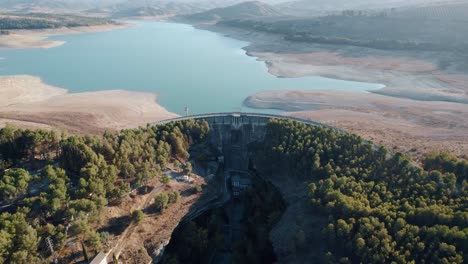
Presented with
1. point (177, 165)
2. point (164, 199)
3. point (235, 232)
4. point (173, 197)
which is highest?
point (177, 165)

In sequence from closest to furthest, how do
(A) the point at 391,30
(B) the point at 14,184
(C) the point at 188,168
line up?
(B) the point at 14,184
(C) the point at 188,168
(A) the point at 391,30

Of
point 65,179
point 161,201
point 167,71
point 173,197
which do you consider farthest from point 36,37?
point 161,201

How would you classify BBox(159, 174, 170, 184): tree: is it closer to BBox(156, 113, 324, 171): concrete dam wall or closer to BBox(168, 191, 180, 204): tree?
BBox(168, 191, 180, 204): tree

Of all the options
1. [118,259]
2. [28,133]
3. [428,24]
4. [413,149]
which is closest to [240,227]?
[118,259]

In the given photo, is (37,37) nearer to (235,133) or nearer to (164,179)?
(235,133)

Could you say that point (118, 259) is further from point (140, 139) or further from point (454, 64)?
point (454, 64)

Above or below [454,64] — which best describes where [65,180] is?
below
